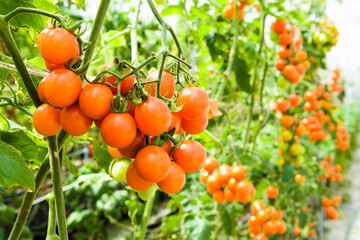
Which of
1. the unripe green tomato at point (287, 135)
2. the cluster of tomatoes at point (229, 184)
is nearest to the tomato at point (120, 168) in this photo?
the cluster of tomatoes at point (229, 184)

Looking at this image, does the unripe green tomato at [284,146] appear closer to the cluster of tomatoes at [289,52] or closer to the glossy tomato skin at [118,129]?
the cluster of tomatoes at [289,52]

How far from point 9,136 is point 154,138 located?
0.27 meters

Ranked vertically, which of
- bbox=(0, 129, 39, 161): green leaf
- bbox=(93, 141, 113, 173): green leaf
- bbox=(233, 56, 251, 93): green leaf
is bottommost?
bbox=(93, 141, 113, 173): green leaf

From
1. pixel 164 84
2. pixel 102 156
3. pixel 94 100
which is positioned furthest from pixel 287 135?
pixel 94 100

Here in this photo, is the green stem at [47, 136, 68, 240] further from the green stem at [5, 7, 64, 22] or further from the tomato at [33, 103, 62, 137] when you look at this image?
the green stem at [5, 7, 64, 22]

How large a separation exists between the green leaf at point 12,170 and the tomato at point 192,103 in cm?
22

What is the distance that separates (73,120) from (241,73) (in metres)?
0.96

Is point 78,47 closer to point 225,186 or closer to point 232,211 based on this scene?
point 225,186

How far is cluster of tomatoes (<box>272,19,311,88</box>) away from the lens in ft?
4.33

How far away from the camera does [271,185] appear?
1511mm

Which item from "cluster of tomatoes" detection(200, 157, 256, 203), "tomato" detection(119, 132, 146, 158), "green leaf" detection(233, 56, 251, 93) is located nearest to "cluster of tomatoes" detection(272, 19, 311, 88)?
"green leaf" detection(233, 56, 251, 93)

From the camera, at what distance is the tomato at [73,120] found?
36 centimetres

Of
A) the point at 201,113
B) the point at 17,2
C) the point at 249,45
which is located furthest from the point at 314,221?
the point at 17,2

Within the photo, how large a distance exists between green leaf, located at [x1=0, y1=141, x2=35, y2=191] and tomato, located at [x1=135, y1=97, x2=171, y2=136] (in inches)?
6.4
